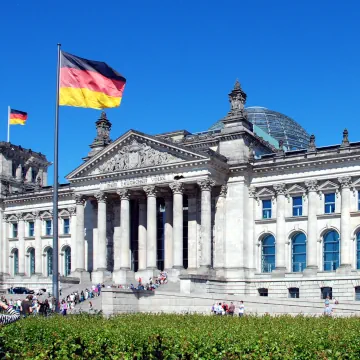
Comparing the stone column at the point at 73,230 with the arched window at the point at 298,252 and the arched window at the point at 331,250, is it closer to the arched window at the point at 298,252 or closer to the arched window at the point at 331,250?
the arched window at the point at 298,252

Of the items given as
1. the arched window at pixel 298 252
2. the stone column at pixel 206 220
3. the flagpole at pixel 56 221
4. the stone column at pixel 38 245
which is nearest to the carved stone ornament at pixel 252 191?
the stone column at pixel 206 220

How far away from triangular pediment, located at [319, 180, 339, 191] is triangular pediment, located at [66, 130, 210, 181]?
1114 centimetres

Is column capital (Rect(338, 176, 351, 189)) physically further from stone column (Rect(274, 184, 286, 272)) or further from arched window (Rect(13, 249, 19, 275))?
arched window (Rect(13, 249, 19, 275))

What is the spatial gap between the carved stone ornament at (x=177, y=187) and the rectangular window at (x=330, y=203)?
45.5 feet

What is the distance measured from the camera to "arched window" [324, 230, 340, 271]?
59.9 meters

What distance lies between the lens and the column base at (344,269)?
57.7m

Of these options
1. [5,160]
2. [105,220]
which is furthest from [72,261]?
[5,160]

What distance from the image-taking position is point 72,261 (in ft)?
252

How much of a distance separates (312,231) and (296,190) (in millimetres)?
4363

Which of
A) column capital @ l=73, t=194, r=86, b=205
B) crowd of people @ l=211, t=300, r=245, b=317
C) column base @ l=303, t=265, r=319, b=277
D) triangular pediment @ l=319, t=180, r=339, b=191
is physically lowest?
crowd of people @ l=211, t=300, r=245, b=317

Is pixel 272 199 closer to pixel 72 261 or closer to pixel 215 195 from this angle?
pixel 215 195

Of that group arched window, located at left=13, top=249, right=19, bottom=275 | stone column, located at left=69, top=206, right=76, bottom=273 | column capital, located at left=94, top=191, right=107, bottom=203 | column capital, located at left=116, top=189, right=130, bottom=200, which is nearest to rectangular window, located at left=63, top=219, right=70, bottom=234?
stone column, located at left=69, top=206, right=76, bottom=273

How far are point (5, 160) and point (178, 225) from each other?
109 feet

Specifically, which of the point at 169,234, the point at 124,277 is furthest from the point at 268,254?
the point at 124,277
